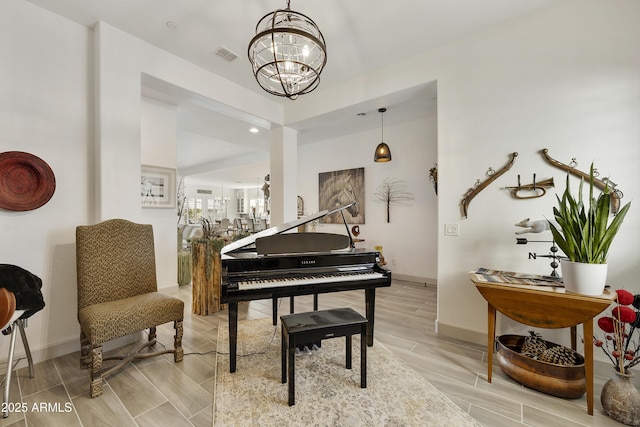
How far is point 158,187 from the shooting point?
396 cm

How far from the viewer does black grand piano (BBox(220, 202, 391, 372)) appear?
2031mm

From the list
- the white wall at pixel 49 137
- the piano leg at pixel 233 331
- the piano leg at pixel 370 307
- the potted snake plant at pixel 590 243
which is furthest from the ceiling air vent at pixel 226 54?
the potted snake plant at pixel 590 243

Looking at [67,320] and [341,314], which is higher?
[341,314]

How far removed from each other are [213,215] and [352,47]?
1543 cm

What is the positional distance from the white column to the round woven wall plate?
8.91 feet

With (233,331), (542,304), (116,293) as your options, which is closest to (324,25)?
(233,331)

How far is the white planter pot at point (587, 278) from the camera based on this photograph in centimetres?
172

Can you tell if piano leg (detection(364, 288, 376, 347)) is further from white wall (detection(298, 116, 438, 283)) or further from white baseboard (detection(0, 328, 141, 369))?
white wall (detection(298, 116, 438, 283))

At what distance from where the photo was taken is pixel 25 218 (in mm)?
2250

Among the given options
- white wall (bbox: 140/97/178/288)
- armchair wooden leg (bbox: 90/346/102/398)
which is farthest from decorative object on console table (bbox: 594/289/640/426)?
white wall (bbox: 140/97/178/288)

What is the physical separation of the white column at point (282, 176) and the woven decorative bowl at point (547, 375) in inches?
131

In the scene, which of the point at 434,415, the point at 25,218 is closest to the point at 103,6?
the point at 25,218

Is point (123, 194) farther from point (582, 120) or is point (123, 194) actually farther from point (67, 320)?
point (582, 120)

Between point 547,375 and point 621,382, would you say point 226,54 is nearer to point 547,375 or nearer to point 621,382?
point 547,375
